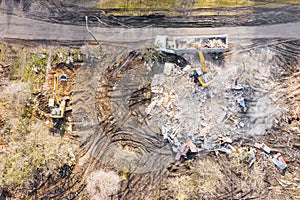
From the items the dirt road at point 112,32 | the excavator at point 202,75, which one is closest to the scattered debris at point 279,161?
the excavator at point 202,75

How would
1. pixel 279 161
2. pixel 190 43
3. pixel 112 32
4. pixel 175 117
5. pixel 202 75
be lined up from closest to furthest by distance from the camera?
pixel 279 161 → pixel 175 117 → pixel 202 75 → pixel 190 43 → pixel 112 32

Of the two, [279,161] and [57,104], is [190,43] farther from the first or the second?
Answer: [57,104]

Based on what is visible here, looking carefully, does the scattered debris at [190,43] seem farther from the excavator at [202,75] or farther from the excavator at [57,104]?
the excavator at [57,104]

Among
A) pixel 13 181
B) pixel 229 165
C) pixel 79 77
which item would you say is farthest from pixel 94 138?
pixel 229 165

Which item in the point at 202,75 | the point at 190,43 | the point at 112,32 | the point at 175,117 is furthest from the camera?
the point at 112,32

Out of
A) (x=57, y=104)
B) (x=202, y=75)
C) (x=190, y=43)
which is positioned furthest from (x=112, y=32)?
(x=202, y=75)

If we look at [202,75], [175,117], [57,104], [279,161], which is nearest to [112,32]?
[57,104]

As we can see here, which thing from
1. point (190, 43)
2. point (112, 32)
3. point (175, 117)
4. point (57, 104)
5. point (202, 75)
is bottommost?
point (175, 117)

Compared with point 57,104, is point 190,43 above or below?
above

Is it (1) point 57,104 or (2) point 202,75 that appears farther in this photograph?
(1) point 57,104
